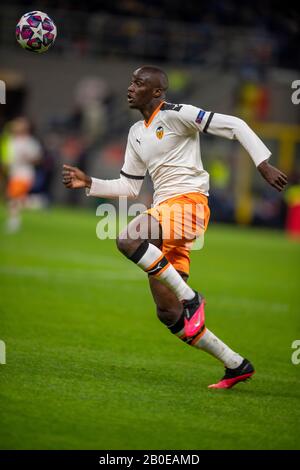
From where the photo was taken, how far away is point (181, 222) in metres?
7.65

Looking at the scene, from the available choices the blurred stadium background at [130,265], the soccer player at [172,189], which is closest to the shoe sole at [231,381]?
the soccer player at [172,189]

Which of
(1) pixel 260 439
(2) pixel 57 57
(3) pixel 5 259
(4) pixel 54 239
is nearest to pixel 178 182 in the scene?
(1) pixel 260 439

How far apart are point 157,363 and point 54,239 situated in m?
12.8

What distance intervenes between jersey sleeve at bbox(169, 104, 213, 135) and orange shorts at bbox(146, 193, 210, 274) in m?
0.54

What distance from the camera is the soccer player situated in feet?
23.7

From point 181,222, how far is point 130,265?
10.3 meters

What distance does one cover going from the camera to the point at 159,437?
5.79 metres

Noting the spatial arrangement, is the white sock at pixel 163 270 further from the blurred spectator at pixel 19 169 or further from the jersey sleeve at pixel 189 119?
the blurred spectator at pixel 19 169

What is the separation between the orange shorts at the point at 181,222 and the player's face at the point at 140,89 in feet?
2.78

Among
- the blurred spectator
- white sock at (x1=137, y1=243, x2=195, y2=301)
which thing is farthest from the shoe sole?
the blurred spectator

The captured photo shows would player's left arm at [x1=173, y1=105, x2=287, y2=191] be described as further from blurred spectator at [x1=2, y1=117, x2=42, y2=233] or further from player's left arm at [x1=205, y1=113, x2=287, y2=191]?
blurred spectator at [x1=2, y1=117, x2=42, y2=233]

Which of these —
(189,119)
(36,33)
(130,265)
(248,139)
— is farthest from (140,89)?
(130,265)

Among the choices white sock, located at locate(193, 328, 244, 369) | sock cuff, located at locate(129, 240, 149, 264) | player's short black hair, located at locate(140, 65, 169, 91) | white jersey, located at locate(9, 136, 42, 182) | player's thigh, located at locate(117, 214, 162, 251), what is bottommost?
white sock, located at locate(193, 328, 244, 369)
